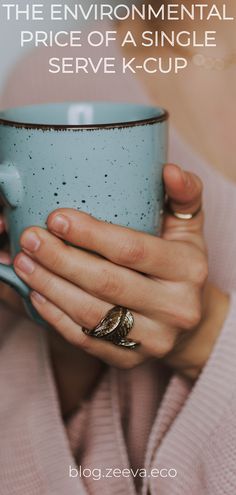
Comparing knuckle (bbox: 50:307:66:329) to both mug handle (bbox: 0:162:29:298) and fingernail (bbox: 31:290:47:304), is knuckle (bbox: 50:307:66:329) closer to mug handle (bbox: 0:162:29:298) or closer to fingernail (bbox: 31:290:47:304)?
fingernail (bbox: 31:290:47:304)

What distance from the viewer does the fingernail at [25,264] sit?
54cm

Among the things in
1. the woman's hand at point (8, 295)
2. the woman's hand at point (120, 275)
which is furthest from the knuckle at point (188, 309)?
the woman's hand at point (8, 295)

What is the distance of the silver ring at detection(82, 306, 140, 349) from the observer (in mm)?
556

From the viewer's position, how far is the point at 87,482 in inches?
27.0

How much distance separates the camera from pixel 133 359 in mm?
612

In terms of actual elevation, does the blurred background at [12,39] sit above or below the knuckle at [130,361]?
above

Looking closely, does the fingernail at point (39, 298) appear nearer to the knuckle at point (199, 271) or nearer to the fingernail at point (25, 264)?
the fingernail at point (25, 264)

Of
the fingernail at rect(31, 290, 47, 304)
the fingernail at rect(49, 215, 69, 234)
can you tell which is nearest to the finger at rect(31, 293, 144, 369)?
the fingernail at rect(31, 290, 47, 304)

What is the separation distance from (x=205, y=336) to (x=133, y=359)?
4.5 inches

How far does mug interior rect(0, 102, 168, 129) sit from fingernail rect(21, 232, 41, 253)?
131mm

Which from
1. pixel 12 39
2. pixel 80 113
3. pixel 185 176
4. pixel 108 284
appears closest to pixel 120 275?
pixel 108 284

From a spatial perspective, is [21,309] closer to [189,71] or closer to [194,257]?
[194,257]

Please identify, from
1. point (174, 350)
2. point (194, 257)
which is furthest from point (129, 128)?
point (174, 350)

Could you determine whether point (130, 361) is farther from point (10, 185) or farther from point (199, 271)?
point (10, 185)
